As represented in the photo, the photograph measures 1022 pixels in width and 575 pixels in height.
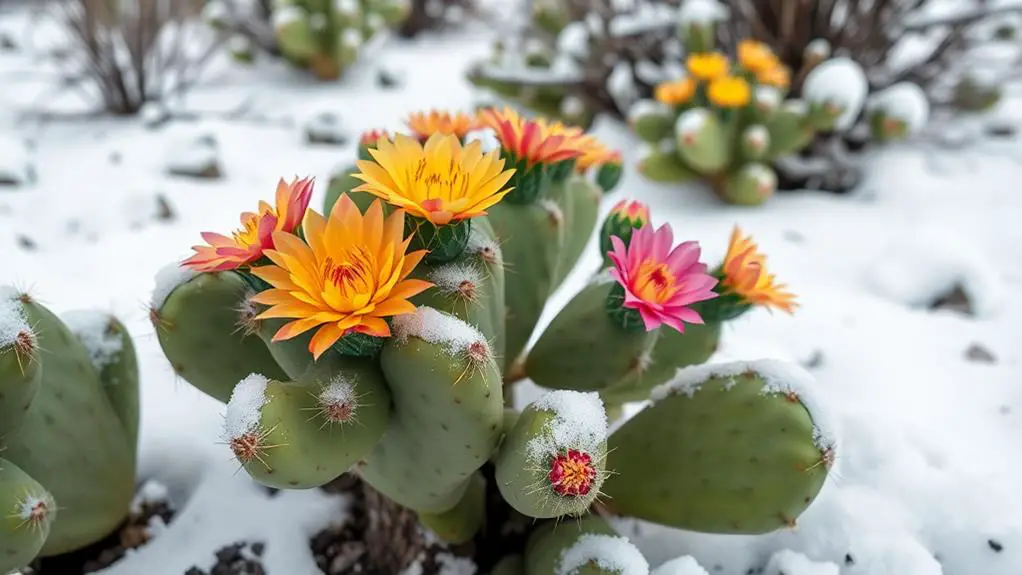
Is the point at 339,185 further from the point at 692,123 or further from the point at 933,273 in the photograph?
the point at 933,273

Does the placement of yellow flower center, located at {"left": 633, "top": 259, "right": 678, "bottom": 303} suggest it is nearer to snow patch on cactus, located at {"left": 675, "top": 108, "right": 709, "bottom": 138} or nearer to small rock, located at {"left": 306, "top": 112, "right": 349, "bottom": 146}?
snow patch on cactus, located at {"left": 675, "top": 108, "right": 709, "bottom": 138}

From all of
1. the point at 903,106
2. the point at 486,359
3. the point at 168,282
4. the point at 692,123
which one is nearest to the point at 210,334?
the point at 168,282

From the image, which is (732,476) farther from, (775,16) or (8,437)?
(775,16)

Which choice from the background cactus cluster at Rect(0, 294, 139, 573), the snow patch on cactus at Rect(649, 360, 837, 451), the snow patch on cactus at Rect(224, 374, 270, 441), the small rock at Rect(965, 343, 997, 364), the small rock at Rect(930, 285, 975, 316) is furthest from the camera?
the small rock at Rect(930, 285, 975, 316)

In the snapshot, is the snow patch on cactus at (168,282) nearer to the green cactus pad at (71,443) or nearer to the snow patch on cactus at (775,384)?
the green cactus pad at (71,443)

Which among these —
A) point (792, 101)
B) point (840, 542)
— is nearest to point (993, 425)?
point (840, 542)

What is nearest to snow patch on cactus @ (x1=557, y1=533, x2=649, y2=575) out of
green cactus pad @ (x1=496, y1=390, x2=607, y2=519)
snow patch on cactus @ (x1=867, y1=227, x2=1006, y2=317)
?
green cactus pad @ (x1=496, y1=390, x2=607, y2=519)
